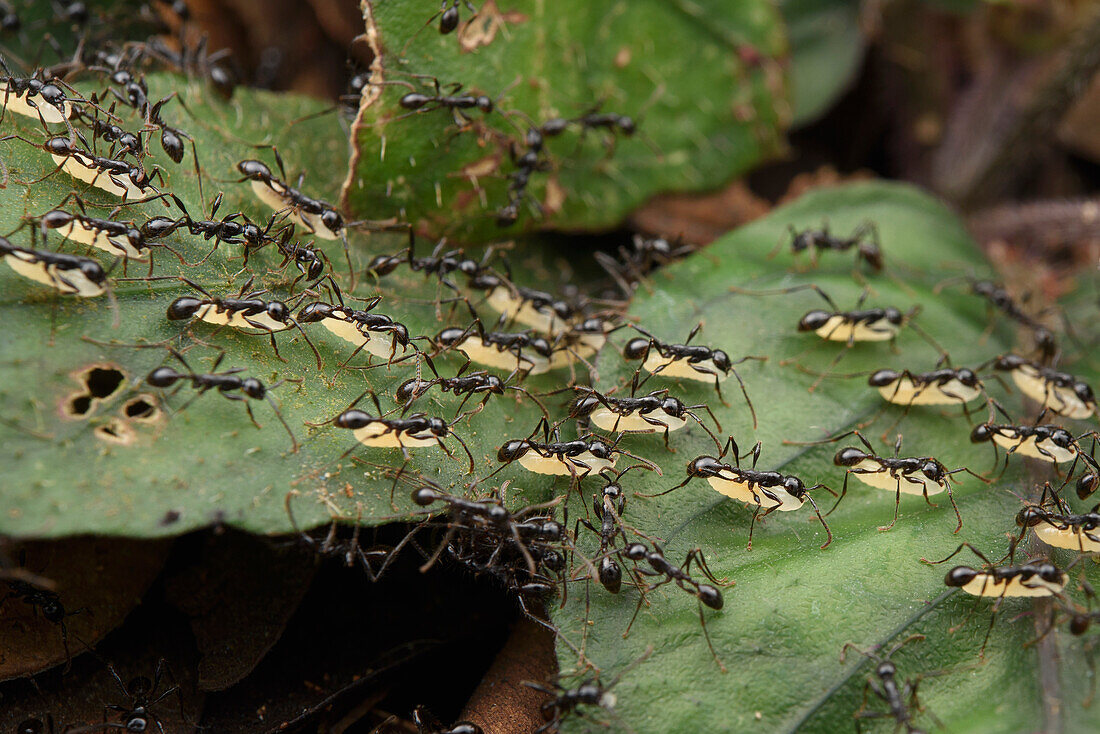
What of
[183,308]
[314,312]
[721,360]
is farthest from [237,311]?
[721,360]

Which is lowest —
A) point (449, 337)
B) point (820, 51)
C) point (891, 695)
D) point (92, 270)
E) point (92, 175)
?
point (891, 695)

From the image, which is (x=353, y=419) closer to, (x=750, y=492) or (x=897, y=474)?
(x=750, y=492)

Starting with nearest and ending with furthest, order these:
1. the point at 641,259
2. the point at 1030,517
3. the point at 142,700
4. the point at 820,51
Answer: the point at 142,700, the point at 1030,517, the point at 641,259, the point at 820,51

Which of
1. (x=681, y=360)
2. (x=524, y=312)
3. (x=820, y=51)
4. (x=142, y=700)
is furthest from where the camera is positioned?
(x=820, y=51)

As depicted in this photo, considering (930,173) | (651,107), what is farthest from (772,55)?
(930,173)

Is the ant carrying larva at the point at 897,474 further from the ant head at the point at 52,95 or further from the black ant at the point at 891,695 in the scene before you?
the ant head at the point at 52,95

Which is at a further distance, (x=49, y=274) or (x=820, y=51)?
(x=820, y=51)

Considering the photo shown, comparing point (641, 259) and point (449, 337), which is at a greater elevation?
point (449, 337)
